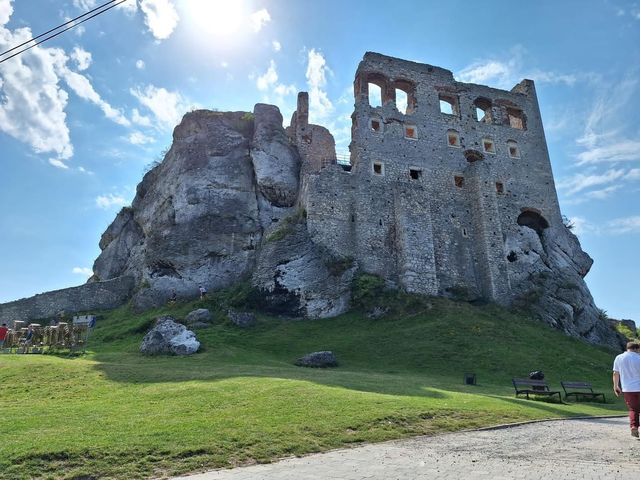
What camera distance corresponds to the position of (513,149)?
42.8 m

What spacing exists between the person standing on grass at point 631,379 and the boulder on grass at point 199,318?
22448 millimetres

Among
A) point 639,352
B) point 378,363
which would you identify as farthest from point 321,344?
point 639,352

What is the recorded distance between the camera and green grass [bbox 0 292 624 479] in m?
9.17

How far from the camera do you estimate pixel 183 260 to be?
36500 millimetres

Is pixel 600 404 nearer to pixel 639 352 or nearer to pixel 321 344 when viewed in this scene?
pixel 639 352

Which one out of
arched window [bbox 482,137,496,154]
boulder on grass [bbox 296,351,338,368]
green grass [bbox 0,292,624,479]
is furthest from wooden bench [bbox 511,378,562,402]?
arched window [bbox 482,137,496,154]

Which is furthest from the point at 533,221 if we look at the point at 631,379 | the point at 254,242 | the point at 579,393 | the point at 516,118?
the point at 631,379

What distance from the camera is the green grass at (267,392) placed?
917 centimetres

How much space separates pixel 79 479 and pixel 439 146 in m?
37.0

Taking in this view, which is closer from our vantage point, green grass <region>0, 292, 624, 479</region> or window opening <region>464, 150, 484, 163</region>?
green grass <region>0, 292, 624, 479</region>

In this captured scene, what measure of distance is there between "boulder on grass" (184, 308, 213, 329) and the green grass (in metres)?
0.70

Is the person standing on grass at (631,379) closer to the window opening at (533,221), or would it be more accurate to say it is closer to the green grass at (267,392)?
Result: the green grass at (267,392)

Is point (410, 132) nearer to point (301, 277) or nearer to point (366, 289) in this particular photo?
point (366, 289)

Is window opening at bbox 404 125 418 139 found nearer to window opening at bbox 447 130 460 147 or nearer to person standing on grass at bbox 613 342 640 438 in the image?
window opening at bbox 447 130 460 147
